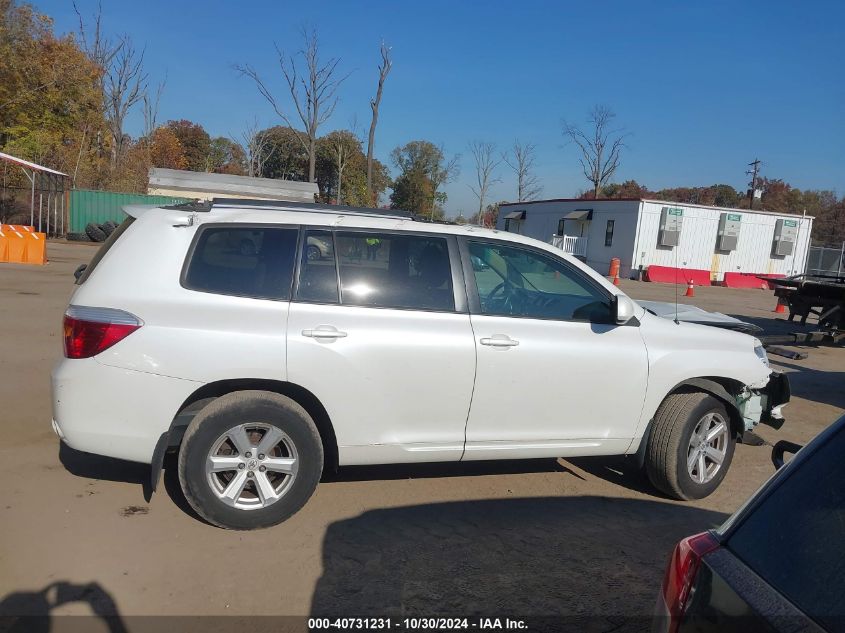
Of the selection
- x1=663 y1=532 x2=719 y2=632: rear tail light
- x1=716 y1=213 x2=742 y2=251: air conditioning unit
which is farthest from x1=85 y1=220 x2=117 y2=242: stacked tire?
x1=716 y1=213 x2=742 y2=251: air conditioning unit

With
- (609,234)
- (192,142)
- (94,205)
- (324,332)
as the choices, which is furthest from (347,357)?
(192,142)

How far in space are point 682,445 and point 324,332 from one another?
2.60m

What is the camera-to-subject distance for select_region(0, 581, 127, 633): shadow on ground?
115 inches

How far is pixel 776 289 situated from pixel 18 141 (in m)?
34.2

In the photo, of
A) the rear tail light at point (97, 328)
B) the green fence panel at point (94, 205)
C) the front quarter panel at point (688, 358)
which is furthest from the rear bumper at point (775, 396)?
the green fence panel at point (94, 205)

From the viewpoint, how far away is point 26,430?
5.23 metres

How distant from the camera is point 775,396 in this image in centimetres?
507

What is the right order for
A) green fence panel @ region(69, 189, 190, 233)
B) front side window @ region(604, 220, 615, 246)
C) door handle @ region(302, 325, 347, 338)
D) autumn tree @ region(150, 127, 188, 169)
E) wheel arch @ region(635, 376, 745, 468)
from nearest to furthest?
door handle @ region(302, 325, 347, 338)
wheel arch @ region(635, 376, 745, 468)
green fence panel @ region(69, 189, 190, 233)
front side window @ region(604, 220, 615, 246)
autumn tree @ region(150, 127, 188, 169)

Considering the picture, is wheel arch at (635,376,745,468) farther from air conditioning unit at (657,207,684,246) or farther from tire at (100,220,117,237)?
air conditioning unit at (657,207,684,246)

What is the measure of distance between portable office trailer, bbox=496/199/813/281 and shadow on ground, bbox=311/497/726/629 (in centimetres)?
3061

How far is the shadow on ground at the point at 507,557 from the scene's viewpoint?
3262mm

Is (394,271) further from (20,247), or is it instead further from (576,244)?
(576,244)

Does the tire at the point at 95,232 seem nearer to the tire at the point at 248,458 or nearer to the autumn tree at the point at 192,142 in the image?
the tire at the point at 248,458

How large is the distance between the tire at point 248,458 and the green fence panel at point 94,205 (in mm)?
28250
